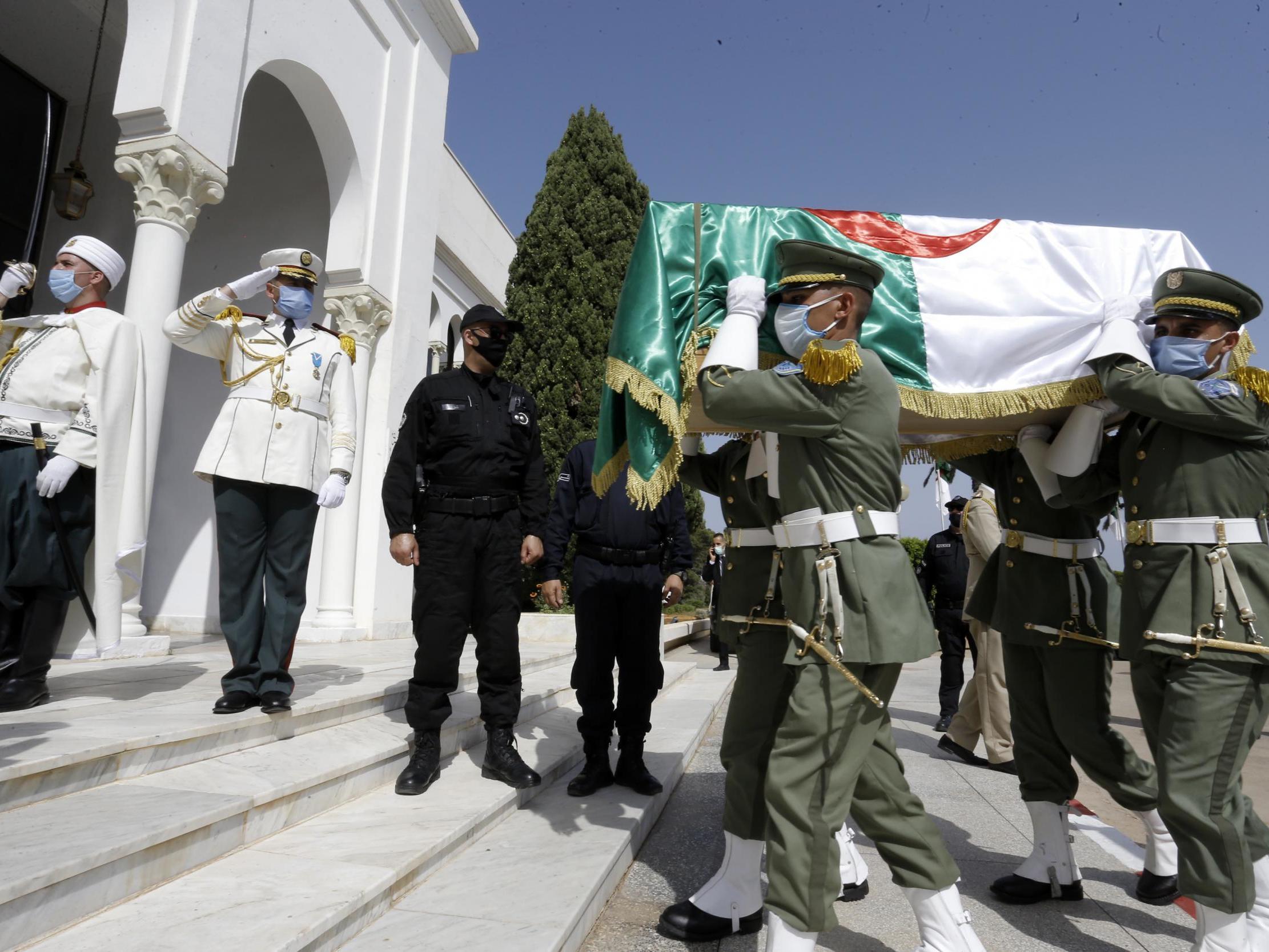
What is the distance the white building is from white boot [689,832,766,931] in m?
5.76

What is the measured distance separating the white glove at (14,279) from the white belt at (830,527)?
10.8 feet

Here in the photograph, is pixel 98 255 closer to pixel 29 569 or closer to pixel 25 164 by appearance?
pixel 29 569

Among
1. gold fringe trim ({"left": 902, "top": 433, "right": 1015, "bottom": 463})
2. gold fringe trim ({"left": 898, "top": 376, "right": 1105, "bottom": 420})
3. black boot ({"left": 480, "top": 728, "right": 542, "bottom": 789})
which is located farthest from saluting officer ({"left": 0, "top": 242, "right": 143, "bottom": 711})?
gold fringe trim ({"left": 902, "top": 433, "right": 1015, "bottom": 463})

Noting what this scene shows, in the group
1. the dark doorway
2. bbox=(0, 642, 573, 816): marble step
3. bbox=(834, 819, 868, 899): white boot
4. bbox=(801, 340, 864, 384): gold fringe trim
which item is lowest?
bbox=(834, 819, 868, 899): white boot

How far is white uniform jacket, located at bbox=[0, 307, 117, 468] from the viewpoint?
345 centimetres

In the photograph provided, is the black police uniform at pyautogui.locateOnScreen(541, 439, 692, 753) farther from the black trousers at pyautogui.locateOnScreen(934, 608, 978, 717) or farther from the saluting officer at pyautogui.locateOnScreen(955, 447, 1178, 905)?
the black trousers at pyautogui.locateOnScreen(934, 608, 978, 717)

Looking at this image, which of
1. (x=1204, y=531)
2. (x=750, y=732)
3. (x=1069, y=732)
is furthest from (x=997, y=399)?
(x=750, y=732)

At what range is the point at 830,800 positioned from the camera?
214 cm

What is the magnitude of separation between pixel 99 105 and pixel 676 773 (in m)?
8.72

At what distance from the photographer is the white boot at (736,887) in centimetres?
260

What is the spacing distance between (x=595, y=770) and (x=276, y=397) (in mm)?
2305

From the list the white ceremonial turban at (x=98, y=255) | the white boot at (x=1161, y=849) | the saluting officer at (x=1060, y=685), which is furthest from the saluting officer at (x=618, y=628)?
the white ceremonial turban at (x=98, y=255)

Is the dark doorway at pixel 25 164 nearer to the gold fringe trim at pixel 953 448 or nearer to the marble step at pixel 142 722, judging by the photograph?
the marble step at pixel 142 722

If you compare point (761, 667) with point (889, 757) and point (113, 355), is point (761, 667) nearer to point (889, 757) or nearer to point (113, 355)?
point (889, 757)
